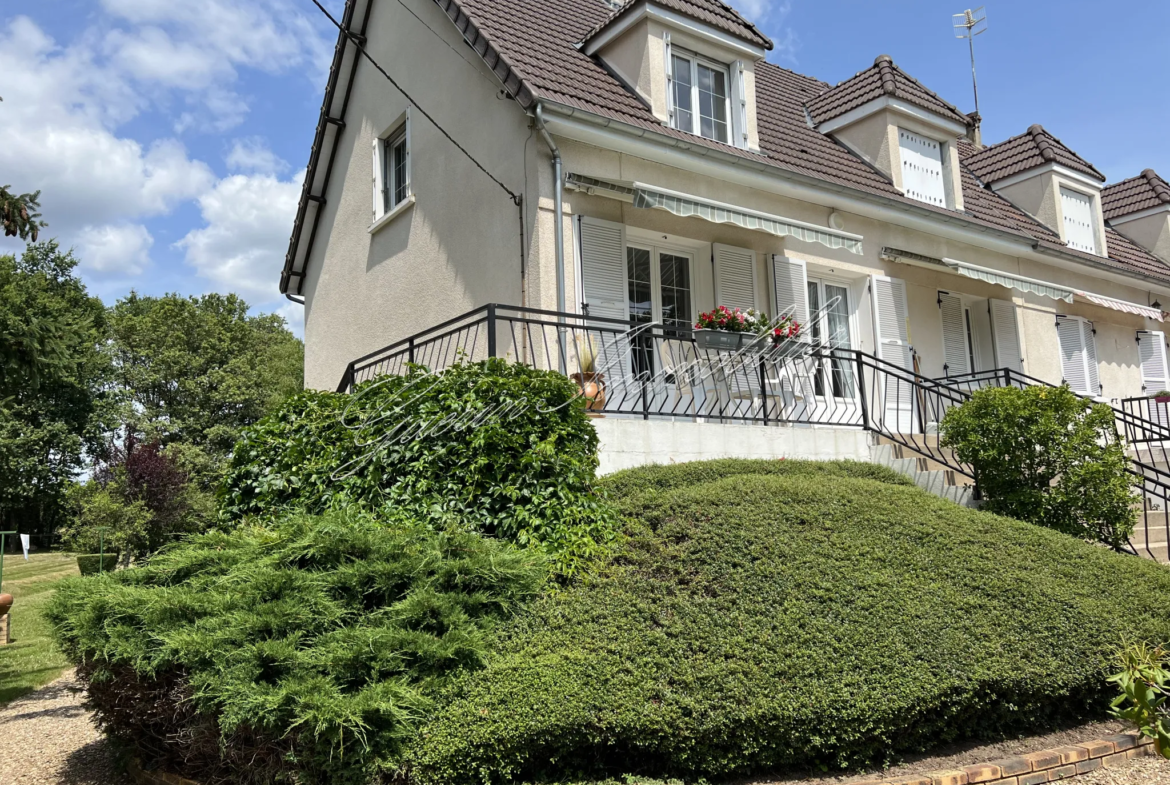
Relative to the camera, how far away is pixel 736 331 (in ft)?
35.4

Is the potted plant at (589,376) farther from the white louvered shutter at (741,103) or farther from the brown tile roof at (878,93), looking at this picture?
the brown tile roof at (878,93)

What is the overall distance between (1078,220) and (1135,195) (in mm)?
5134

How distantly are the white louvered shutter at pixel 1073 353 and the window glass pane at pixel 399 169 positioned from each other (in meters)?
13.4

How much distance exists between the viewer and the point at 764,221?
11625 millimetres

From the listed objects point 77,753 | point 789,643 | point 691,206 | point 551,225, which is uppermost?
point 691,206

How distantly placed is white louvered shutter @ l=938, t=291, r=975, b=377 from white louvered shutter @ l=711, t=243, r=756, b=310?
521 centimetres

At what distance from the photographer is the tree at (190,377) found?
39750 millimetres

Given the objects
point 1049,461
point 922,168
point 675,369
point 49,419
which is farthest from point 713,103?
point 49,419

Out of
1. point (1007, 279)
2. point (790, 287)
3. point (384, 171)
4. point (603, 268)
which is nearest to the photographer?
point (603, 268)

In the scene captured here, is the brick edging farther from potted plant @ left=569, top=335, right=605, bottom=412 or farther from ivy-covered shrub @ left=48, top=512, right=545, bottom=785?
potted plant @ left=569, top=335, right=605, bottom=412

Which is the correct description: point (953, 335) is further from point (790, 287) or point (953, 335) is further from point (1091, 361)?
point (790, 287)

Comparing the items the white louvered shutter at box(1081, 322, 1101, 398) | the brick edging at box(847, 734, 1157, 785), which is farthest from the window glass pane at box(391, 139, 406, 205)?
the white louvered shutter at box(1081, 322, 1101, 398)

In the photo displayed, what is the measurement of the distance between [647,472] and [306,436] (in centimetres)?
334

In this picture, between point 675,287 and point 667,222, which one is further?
point 675,287
